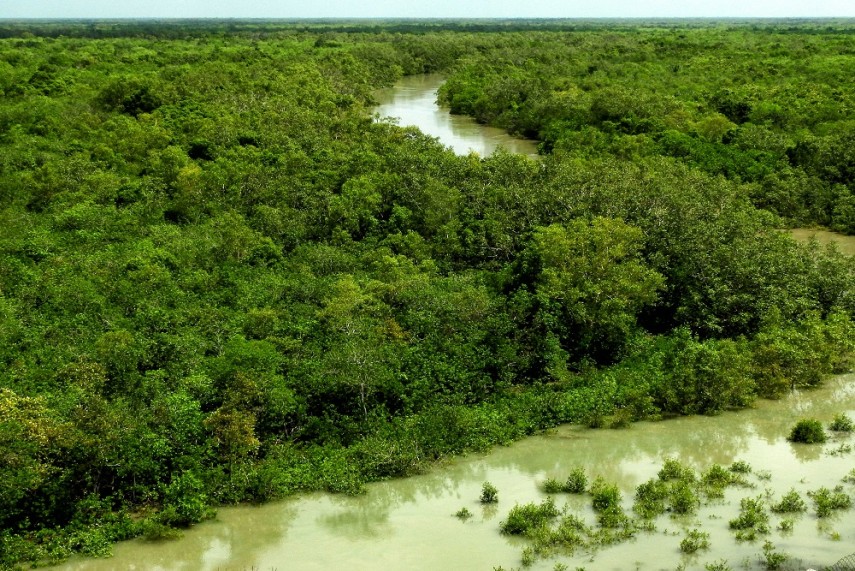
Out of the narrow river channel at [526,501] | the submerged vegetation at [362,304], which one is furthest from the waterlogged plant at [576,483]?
the narrow river channel at [526,501]

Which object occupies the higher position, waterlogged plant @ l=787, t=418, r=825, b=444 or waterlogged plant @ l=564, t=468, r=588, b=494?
waterlogged plant @ l=787, t=418, r=825, b=444

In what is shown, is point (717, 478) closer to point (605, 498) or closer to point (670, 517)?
point (670, 517)

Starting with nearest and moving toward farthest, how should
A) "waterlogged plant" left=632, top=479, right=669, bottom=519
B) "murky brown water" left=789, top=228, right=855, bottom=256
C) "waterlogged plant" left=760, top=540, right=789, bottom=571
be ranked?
"waterlogged plant" left=760, top=540, right=789, bottom=571
"waterlogged plant" left=632, top=479, right=669, bottom=519
"murky brown water" left=789, top=228, right=855, bottom=256

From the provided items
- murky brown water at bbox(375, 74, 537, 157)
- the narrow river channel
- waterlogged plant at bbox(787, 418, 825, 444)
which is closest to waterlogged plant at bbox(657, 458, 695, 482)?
the narrow river channel

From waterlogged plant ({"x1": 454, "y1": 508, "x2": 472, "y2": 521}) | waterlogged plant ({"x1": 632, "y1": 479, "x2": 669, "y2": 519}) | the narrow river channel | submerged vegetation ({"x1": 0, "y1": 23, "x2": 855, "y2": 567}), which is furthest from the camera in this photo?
submerged vegetation ({"x1": 0, "y1": 23, "x2": 855, "y2": 567})

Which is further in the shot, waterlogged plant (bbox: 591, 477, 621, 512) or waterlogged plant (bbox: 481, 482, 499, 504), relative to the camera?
waterlogged plant (bbox: 481, 482, 499, 504)

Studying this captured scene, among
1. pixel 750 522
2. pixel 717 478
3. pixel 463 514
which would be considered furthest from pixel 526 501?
pixel 750 522

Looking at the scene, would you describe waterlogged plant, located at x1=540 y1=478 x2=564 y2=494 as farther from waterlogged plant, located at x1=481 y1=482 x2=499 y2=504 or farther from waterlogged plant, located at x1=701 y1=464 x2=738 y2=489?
waterlogged plant, located at x1=701 y1=464 x2=738 y2=489
